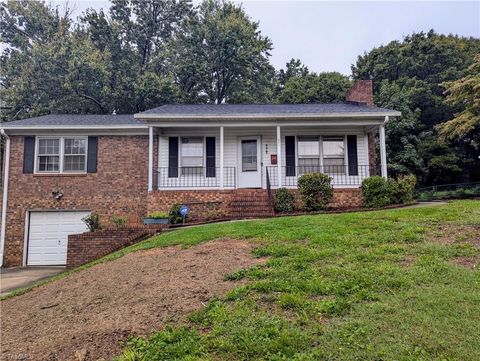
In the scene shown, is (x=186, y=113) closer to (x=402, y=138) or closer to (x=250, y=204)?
(x=250, y=204)

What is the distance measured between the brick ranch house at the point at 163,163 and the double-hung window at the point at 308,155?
0.04m

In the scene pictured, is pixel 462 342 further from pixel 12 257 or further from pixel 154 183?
pixel 12 257

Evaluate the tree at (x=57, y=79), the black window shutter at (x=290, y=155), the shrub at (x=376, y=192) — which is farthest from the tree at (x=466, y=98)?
the tree at (x=57, y=79)

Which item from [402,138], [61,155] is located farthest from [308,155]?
[61,155]

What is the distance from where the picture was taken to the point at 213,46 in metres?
23.5

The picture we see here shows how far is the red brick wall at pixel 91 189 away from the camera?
12625 mm

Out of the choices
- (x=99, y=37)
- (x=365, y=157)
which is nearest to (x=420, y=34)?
(x=365, y=157)

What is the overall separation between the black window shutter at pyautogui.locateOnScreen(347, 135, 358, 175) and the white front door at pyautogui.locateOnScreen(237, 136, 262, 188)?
343 cm

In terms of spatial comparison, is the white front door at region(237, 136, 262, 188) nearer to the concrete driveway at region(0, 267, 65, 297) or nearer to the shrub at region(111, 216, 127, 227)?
the shrub at region(111, 216, 127, 227)

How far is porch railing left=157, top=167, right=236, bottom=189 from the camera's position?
43.1 ft

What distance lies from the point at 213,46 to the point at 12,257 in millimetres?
17186

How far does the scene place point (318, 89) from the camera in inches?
1004

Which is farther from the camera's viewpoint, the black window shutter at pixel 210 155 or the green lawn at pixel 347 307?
the black window shutter at pixel 210 155

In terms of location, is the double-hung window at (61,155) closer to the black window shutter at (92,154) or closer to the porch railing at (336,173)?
the black window shutter at (92,154)
